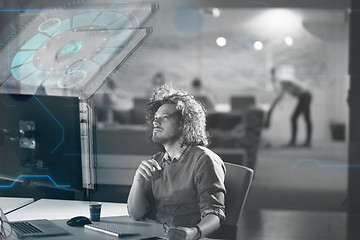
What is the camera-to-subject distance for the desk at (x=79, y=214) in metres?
1.41

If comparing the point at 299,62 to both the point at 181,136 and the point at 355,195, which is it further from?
the point at 181,136

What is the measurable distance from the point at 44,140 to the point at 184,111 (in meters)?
0.44

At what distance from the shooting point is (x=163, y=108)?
65.5 inches

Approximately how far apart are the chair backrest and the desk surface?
0.32 metres

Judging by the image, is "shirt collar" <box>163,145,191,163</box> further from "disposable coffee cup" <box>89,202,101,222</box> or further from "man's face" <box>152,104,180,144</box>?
"disposable coffee cup" <box>89,202,101,222</box>

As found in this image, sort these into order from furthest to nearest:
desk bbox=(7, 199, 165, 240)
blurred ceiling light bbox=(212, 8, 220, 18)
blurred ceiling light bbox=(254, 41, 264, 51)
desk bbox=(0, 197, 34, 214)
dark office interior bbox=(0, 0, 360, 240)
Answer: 1. blurred ceiling light bbox=(254, 41, 264, 51)
2. blurred ceiling light bbox=(212, 8, 220, 18)
3. dark office interior bbox=(0, 0, 360, 240)
4. desk bbox=(0, 197, 34, 214)
5. desk bbox=(7, 199, 165, 240)

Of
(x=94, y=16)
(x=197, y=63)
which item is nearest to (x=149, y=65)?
(x=197, y=63)

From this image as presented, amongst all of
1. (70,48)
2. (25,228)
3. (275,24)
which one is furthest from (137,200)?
(275,24)

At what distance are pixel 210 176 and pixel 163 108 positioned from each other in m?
0.27

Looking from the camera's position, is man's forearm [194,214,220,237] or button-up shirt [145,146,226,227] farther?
button-up shirt [145,146,226,227]

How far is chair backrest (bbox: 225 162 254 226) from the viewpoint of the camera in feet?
5.26

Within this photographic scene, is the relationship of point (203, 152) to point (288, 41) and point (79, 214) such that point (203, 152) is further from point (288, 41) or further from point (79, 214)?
point (288, 41)

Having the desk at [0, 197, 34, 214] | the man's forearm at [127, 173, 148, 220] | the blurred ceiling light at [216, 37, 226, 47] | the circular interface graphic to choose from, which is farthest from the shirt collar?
the blurred ceiling light at [216, 37, 226, 47]

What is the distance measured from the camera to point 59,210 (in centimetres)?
170
